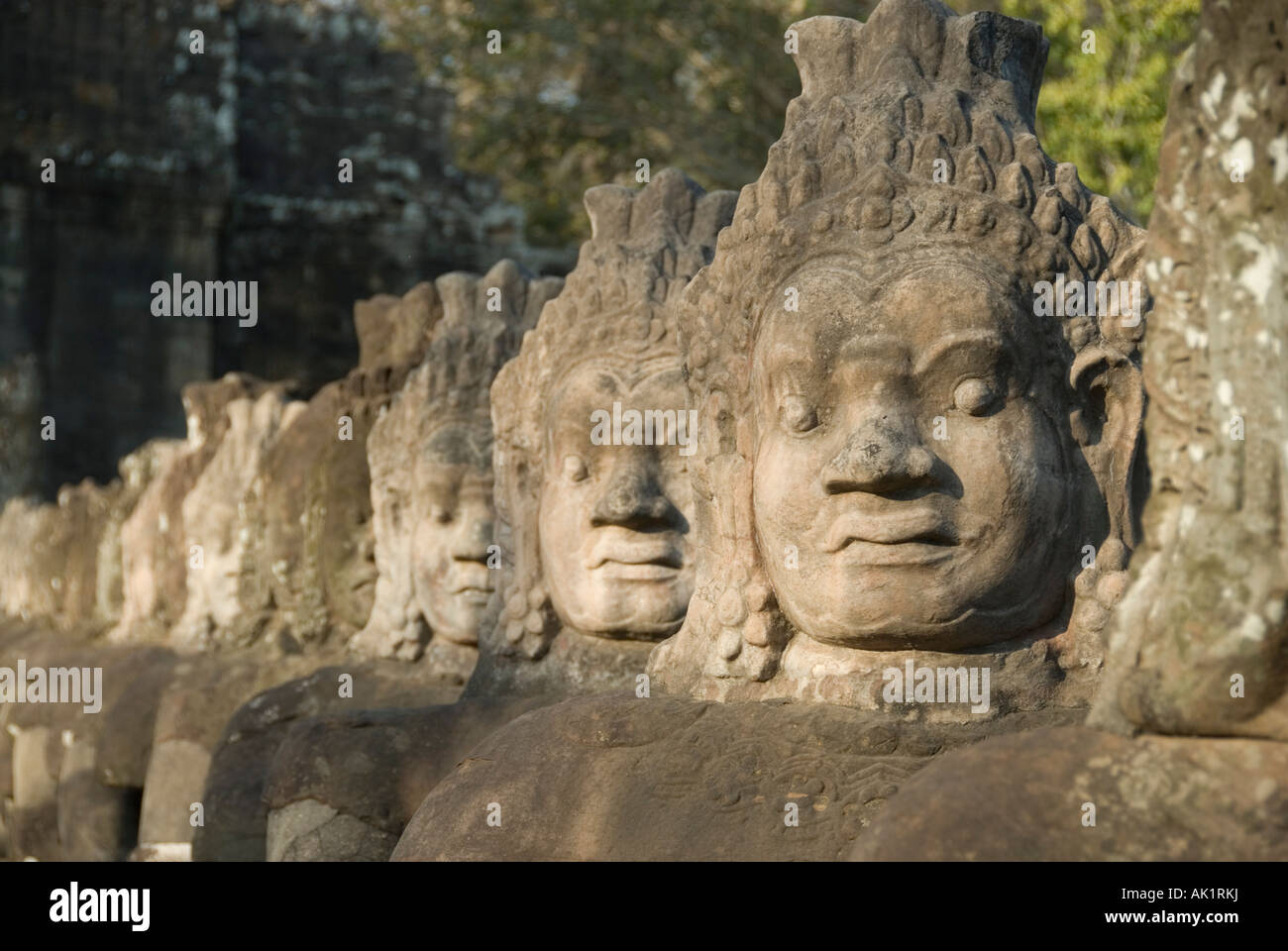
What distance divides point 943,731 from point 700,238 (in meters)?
2.23

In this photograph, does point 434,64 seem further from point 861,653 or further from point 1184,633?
point 1184,633

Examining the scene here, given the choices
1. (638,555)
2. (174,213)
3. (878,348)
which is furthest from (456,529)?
(174,213)

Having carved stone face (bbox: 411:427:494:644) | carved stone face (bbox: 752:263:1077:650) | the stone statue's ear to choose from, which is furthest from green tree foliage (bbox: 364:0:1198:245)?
carved stone face (bbox: 752:263:1077:650)

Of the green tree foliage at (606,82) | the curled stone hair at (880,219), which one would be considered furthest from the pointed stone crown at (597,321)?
the green tree foliage at (606,82)

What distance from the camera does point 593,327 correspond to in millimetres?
5633

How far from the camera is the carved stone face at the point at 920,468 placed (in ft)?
13.1

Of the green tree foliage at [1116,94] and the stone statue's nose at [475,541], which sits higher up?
the green tree foliage at [1116,94]

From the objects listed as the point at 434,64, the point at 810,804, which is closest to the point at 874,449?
the point at 810,804

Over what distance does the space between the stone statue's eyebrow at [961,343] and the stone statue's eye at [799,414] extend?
0.24 meters

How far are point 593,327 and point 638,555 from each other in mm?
728

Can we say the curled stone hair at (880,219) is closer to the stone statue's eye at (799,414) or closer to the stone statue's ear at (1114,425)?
the stone statue's ear at (1114,425)

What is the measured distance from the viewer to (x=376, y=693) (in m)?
6.79

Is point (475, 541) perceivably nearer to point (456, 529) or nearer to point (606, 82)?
point (456, 529)

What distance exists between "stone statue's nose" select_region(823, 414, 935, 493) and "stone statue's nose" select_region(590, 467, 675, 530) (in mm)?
1284
